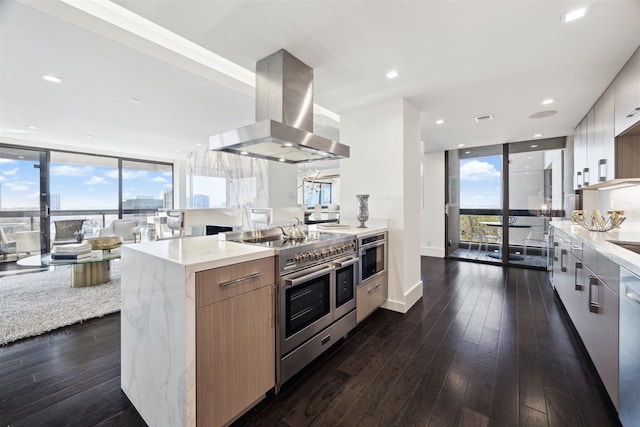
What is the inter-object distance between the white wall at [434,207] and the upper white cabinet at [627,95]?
11.4ft

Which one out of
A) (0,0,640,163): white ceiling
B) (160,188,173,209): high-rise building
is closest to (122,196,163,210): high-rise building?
(160,188,173,209): high-rise building

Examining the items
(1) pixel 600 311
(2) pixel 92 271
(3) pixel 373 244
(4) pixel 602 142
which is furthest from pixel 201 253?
(4) pixel 602 142

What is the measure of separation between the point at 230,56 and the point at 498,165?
5356 millimetres

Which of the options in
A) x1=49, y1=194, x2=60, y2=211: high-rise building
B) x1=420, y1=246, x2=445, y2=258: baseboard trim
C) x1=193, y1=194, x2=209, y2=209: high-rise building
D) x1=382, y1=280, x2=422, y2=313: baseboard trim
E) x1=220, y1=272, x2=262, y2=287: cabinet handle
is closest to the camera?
x1=220, y1=272, x2=262, y2=287: cabinet handle

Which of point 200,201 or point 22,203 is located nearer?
point 22,203

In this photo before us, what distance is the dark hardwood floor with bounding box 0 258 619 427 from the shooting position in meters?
1.52

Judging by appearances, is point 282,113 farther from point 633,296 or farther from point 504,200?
point 504,200

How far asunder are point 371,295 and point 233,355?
167 centimetres

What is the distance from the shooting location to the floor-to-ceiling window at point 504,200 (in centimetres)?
483

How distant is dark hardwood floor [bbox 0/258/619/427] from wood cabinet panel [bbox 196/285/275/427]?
0.66 ft

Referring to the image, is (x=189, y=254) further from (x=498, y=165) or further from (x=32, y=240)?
(x=32, y=240)

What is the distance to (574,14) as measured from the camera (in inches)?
64.4

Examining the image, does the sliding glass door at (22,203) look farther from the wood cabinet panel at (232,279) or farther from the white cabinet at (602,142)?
the white cabinet at (602,142)

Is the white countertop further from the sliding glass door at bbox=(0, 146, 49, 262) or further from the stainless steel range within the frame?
the sliding glass door at bbox=(0, 146, 49, 262)
